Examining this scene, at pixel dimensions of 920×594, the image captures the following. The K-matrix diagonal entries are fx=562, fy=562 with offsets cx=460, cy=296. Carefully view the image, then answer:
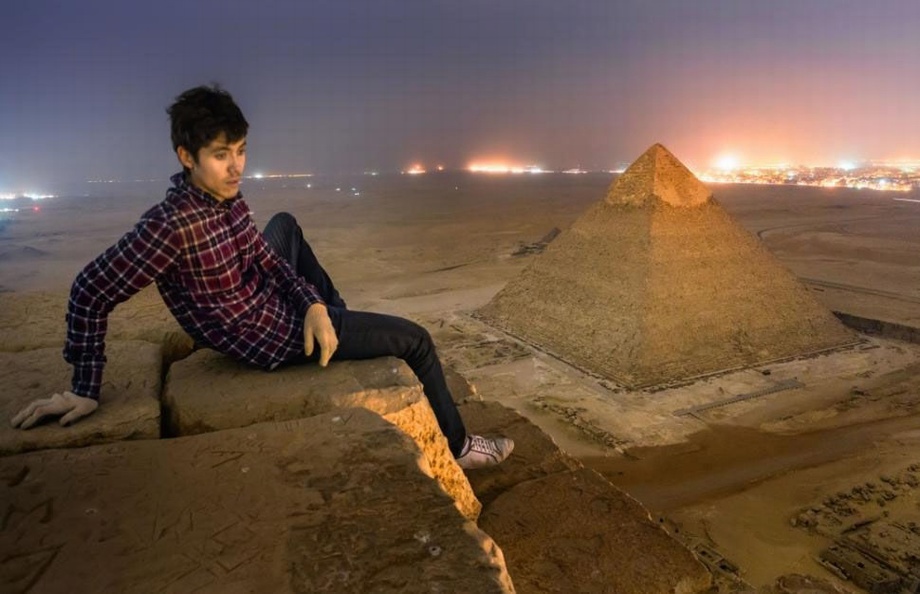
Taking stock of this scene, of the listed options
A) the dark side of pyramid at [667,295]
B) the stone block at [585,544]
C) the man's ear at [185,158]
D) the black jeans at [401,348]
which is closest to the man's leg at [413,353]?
the black jeans at [401,348]

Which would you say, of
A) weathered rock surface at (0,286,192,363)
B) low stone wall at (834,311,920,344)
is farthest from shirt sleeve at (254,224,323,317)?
low stone wall at (834,311,920,344)

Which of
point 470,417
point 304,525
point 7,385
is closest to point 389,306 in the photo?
point 470,417

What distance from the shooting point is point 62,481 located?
5.98ft

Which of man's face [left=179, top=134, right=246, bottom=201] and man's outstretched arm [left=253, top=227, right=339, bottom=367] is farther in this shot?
man's outstretched arm [left=253, top=227, right=339, bottom=367]

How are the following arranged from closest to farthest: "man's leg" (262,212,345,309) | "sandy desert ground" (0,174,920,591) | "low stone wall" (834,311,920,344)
Result: "man's leg" (262,212,345,309), "sandy desert ground" (0,174,920,591), "low stone wall" (834,311,920,344)

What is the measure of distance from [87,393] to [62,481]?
18.4 inches

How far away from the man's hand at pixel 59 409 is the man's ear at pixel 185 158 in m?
0.99

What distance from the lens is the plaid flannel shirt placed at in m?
2.11

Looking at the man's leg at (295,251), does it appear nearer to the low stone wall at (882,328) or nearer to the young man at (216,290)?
the young man at (216,290)

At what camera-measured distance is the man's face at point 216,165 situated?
7.25ft

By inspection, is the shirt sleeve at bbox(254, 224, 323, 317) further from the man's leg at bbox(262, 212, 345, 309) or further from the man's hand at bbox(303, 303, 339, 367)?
the man's leg at bbox(262, 212, 345, 309)

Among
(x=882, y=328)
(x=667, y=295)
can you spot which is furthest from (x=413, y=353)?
→ (x=882, y=328)

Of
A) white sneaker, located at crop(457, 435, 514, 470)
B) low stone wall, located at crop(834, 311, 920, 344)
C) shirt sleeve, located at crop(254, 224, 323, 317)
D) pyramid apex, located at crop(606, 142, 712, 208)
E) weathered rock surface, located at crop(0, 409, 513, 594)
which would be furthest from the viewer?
low stone wall, located at crop(834, 311, 920, 344)

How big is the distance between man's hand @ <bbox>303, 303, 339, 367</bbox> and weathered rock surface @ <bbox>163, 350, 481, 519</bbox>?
0.42ft
